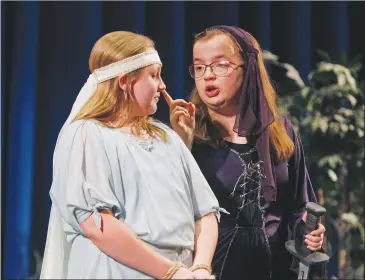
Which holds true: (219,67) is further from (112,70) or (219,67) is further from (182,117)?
(112,70)

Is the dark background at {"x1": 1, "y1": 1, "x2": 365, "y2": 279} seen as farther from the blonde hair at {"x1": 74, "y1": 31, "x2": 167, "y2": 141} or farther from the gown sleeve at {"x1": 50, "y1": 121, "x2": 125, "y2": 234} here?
the gown sleeve at {"x1": 50, "y1": 121, "x2": 125, "y2": 234}

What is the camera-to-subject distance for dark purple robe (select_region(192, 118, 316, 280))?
1891 millimetres

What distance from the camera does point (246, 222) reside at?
1896 mm

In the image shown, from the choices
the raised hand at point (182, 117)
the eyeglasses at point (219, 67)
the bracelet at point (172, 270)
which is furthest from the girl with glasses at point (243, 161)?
the bracelet at point (172, 270)

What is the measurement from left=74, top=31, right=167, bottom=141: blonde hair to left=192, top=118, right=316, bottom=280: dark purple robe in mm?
417

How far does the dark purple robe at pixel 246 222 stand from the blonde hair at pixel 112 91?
16.4 inches

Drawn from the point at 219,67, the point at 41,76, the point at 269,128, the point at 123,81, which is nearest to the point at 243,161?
the point at 269,128

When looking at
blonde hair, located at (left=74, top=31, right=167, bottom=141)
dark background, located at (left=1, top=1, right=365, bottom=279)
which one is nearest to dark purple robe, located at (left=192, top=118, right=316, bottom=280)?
blonde hair, located at (left=74, top=31, right=167, bottom=141)

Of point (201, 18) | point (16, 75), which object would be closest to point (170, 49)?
point (201, 18)

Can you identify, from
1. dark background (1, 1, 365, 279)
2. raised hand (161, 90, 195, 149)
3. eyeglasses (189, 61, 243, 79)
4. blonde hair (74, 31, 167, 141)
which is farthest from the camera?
dark background (1, 1, 365, 279)

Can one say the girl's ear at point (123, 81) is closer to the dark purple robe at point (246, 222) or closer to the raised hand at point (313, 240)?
the dark purple robe at point (246, 222)

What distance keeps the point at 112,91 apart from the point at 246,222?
23.6 inches

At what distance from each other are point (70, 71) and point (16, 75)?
11.2 inches

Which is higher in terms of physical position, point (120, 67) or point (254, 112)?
point (120, 67)
